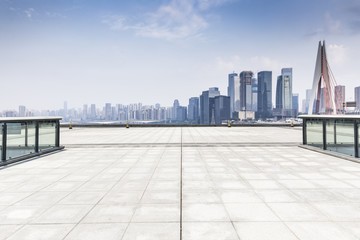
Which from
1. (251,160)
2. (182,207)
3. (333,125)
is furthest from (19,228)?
(333,125)

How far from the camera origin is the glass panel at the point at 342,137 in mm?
8844

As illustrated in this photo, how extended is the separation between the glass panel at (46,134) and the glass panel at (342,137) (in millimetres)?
13851

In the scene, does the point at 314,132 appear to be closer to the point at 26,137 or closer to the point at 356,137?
the point at 356,137

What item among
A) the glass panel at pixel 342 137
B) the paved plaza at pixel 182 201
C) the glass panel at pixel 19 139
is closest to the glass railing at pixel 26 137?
the glass panel at pixel 19 139

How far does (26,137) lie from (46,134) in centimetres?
157

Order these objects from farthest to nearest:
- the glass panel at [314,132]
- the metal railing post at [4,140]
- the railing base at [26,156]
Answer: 1. the glass panel at [314,132]
2. the railing base at [26,156]
3. the metal railing post at [4,140]

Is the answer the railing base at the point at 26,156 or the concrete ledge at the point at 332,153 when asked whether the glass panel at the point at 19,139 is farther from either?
the concrete ledge at the point at 332,153

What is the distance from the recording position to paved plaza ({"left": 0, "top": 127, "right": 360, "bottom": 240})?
3.53 m

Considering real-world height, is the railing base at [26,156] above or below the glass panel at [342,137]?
below

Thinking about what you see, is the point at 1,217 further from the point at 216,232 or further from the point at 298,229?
the point at 298,229

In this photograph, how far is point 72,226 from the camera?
12.2ft

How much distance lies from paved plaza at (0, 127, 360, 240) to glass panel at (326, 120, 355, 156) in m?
1.58

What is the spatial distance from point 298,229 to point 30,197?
18.7ft

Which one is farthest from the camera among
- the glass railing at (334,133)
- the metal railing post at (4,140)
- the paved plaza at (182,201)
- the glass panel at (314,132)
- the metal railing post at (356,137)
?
the glass panel at (314,132)
